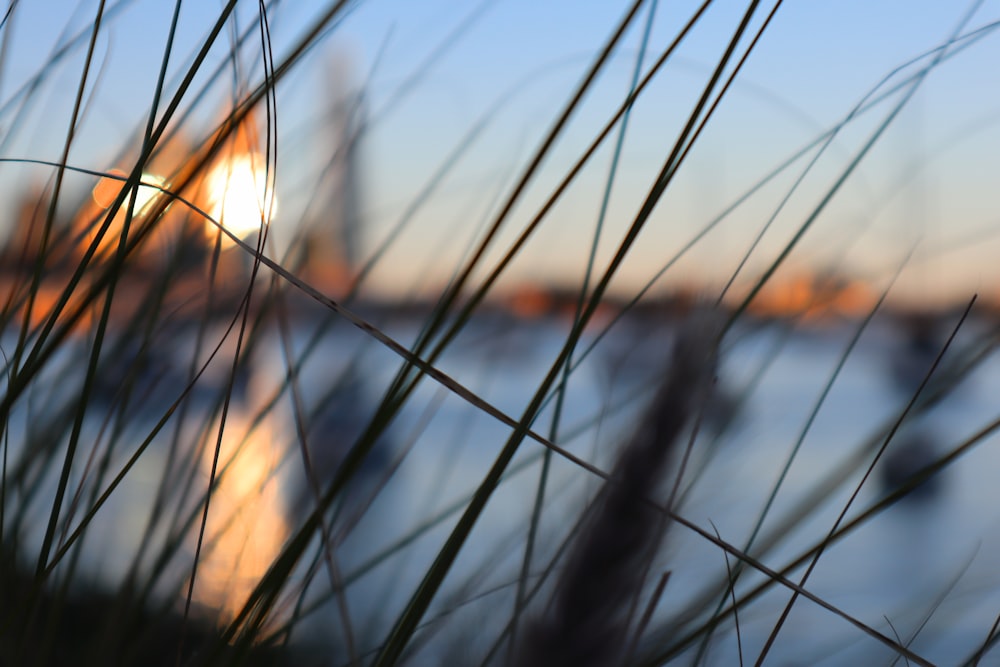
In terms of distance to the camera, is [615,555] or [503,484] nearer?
[615,555]

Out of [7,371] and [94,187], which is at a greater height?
[94,187]

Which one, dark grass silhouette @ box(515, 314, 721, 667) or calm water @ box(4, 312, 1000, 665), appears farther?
calm water @ box(4, 312, 1000, 665)

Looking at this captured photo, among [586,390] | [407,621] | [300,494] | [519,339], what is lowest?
[407,621]

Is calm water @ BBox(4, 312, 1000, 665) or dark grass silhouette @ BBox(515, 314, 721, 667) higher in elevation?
calm water @ BBox(4, 312, 1000, 665)

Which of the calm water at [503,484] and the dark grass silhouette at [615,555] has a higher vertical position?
the calm water at [503,484]

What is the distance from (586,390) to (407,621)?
4.30 metres

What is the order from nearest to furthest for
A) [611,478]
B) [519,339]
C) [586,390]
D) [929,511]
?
[611,478], [519,339], [929,511], [586,390]

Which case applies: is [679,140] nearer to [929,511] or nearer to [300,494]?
[300,494]

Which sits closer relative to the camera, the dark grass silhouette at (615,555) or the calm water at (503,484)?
the dark grass silhouette at (615,555)

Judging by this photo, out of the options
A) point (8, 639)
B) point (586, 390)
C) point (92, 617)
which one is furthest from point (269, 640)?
point (586, 390)

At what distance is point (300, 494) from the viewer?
1.33ft

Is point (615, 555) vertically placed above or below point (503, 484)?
below

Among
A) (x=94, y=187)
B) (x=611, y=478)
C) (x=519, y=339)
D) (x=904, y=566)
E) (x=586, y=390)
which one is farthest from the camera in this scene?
(x=586, y=390)

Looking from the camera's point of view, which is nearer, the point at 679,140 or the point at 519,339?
the point at 679,140
